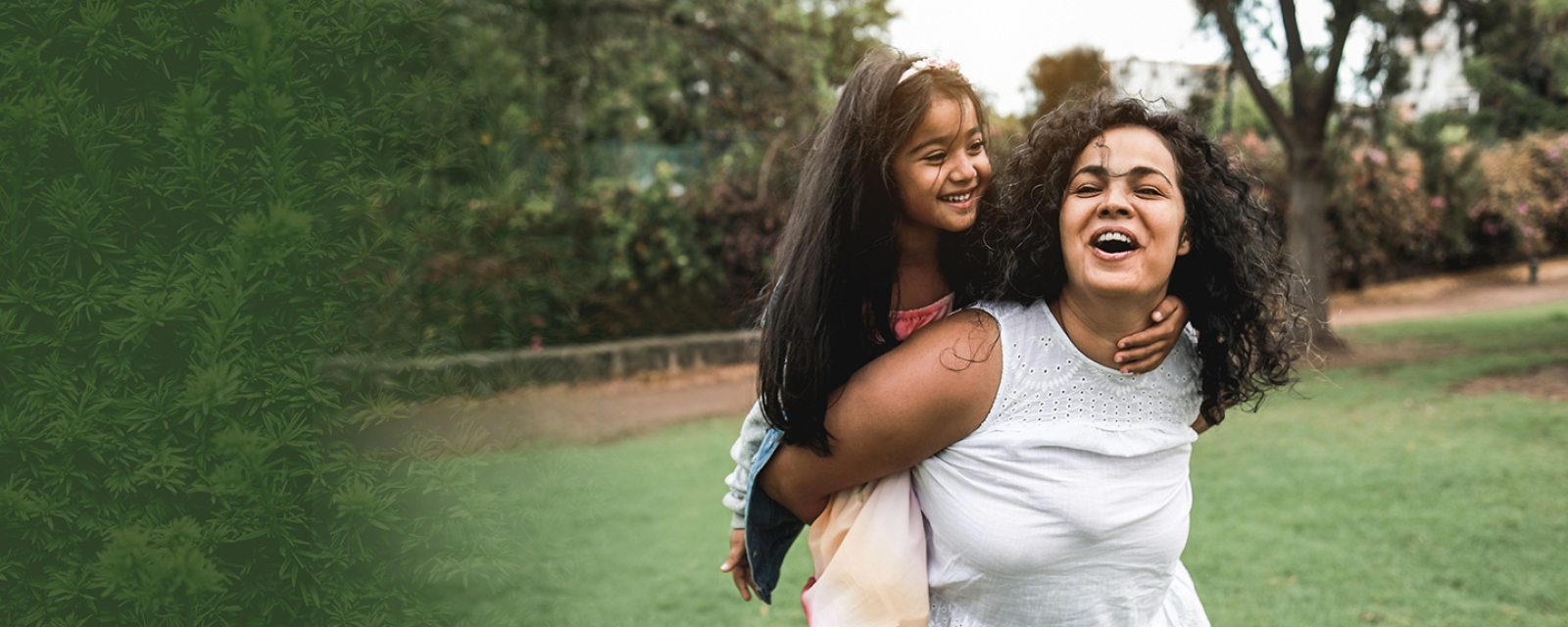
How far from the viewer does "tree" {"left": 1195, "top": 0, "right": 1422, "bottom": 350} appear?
9.35m

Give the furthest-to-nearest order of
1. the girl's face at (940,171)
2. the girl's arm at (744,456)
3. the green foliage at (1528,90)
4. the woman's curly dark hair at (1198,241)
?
the green foliage at (1528,90)
the girl's arm at (744,456)
the girl's face at (940,171)
the woman's curly dark hair at (1198,241)

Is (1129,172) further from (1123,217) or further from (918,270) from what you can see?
(918,270)

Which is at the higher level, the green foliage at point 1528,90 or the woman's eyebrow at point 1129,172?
the green foliage at point 1528,90

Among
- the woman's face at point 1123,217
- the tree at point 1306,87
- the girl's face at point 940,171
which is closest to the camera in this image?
the woman's face at point 1123,217

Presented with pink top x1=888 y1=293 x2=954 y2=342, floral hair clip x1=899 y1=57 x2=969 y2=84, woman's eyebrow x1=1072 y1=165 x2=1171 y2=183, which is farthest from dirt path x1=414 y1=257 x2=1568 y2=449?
floral hair clip x1=899 y1=57 x2=969 y2=84

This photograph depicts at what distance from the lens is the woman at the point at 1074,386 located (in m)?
1.71

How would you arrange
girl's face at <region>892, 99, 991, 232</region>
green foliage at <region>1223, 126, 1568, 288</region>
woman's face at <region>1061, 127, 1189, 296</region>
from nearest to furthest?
woman's face at <region>1061, 127, 1189, 296</region>
girl's face at <region>892, 99, 991, 232</region>
green foliage at <region>1223, 126, 1568, 288</region>

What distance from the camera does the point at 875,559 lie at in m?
1.84

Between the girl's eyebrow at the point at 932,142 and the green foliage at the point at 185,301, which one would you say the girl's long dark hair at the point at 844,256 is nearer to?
the girl's eyebrow at the point at 932,142

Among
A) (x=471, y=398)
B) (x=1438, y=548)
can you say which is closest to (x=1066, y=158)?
(x=471, y=398)

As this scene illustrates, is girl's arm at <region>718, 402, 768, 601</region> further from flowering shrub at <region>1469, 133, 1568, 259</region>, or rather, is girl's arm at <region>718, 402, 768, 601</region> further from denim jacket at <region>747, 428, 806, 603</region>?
flowering shrub at <region>1469, 133, 1568, 259</region>

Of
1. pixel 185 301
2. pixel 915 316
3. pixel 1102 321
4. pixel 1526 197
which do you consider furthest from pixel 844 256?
pixel 1526 197

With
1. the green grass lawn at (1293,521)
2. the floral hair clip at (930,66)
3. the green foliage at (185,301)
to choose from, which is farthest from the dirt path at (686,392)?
the floral hair clip at (930,66)

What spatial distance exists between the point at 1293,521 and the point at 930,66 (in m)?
3.91
